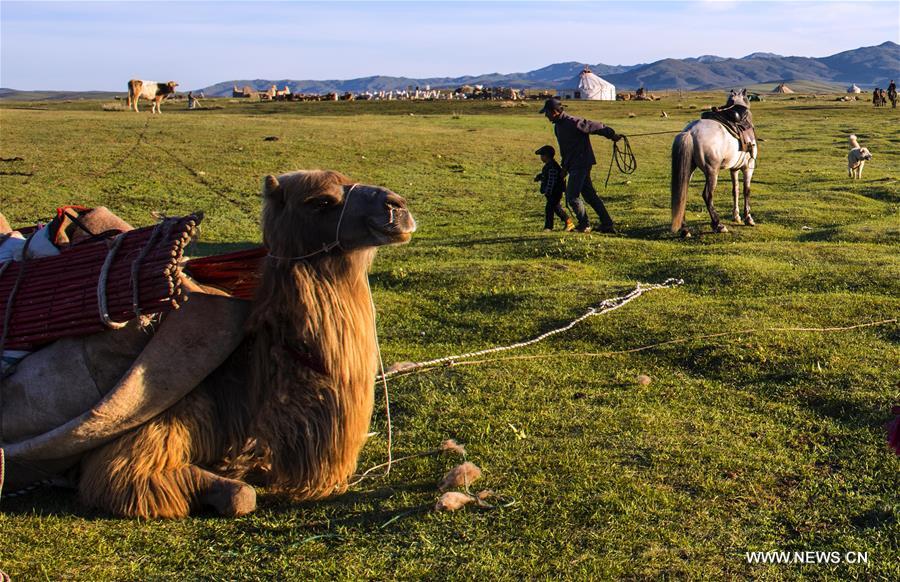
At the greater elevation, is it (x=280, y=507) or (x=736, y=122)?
(x=736, y=122)

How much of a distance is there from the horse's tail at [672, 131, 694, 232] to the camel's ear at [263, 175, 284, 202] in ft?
35.0

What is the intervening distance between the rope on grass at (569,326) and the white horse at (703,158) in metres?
3.70

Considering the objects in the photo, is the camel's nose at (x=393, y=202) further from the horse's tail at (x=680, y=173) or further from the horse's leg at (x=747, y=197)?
the horse's leg at (x=747, y=197)

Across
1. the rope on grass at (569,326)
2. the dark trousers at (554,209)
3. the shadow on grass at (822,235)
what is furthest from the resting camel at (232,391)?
the shadow on grass at (822,235)

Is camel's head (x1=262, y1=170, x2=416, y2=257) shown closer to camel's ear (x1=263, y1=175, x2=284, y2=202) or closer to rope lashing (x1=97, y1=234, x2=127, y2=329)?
camel's ear (x1=263, y1=175, x2=284, y2=202)

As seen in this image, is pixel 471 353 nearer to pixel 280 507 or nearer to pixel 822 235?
pixel 280 507

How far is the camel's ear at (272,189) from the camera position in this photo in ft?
16.1

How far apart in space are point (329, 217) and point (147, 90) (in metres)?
51.5

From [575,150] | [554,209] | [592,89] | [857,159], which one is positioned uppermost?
[592,89]

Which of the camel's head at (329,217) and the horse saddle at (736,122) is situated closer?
the camel's head at (329,217)

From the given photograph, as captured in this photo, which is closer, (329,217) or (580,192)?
(329,217)

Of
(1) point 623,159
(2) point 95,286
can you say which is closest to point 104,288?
(2) point 95,286

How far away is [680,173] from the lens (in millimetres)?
14789

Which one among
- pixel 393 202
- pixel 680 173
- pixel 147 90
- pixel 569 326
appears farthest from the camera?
pixel 147 90
